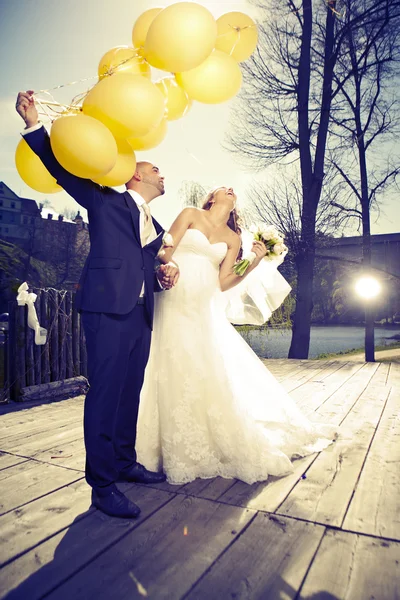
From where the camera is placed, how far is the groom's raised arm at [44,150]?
2.03 m

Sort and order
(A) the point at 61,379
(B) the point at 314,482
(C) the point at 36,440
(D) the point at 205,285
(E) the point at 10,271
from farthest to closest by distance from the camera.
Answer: (E) the point at 10,271 < (A) the point at 61,379 < (C) the point at 36,440 < (D) the point at 205,285 < (B) the point at 314,482

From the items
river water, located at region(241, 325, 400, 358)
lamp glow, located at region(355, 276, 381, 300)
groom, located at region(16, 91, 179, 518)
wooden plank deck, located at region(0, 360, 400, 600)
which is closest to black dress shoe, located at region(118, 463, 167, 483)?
wooden plank deck, located at region(0, 360, 400, 600)

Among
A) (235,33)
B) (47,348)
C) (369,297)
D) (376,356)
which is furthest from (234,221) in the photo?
(376,356)

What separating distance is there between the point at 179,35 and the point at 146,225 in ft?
3.25

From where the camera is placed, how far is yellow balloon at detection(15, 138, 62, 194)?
7.50 feet

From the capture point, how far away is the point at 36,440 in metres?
3.59

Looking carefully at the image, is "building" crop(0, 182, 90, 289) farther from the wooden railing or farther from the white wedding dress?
the white wedding dress

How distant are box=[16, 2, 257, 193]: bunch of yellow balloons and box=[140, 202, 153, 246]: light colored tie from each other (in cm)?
27

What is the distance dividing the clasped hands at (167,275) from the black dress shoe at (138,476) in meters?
1.20

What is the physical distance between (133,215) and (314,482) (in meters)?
2.05

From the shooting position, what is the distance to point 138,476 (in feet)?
8.67

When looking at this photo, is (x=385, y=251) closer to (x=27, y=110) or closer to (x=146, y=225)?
(x=146, y=225)

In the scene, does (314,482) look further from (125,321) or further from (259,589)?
(125,321)

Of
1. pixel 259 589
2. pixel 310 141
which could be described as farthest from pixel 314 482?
pixel 310 141
